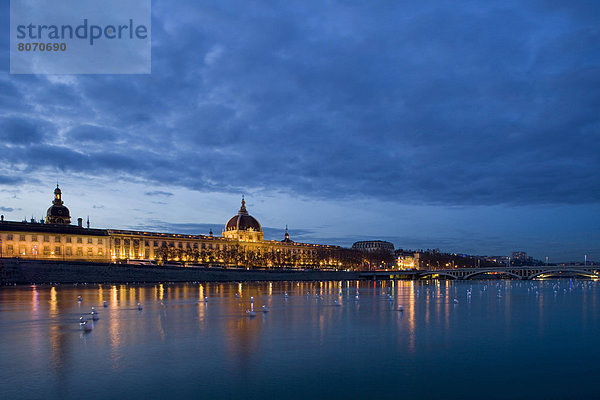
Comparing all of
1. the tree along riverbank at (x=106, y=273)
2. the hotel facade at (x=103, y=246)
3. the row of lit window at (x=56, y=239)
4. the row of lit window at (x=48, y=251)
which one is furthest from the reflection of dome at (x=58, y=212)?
the tree along riverbank at (x=106, y=273)

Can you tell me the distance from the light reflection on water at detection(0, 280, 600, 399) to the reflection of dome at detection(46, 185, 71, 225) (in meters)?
136

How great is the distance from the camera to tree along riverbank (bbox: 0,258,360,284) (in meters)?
101

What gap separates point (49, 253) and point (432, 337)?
412 ft

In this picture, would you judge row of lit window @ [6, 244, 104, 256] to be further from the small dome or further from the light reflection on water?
the light reflection on water

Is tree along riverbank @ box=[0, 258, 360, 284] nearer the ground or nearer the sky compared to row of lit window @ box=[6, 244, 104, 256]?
nearer the ground

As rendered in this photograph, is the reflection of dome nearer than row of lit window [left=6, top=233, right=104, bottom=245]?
No

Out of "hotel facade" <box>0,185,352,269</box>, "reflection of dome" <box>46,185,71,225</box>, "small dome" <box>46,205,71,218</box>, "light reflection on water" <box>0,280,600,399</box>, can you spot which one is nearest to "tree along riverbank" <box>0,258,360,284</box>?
"hotel facade" <box>0,185,352,269</box>

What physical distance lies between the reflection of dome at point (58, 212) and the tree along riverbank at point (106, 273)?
64.5m

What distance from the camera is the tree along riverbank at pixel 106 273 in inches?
3974

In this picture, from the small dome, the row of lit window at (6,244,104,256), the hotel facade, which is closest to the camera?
the row of lit window at (6,244,104,256)

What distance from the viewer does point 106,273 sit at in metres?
112

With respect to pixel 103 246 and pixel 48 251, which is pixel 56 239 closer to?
pixel 48 251

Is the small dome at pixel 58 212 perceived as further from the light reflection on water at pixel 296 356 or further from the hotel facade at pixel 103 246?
the light reflection on water at pixel 296 356

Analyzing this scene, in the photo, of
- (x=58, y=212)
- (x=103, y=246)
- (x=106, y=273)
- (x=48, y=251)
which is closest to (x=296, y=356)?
(x=106, y=273)
